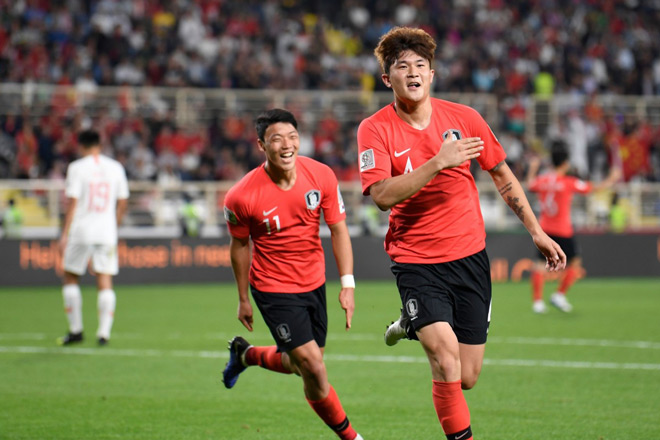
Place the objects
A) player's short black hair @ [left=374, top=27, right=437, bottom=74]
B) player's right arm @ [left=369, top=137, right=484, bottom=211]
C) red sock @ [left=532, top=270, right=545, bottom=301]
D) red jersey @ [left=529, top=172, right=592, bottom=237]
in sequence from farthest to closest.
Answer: red sock @ [left=532, top=270, right=545, bottom=301]
red jersey @ [left=529, top=172, right=592, bottom=237]
player's short black hair @ [left=374, top=27, right=437, bottom=74]
player's right arm @ [left=369, top=137, right=484, bottom=211]

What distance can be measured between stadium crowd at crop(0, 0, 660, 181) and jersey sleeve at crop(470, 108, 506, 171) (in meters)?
16.6

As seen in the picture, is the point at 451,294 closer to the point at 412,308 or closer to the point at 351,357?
the point at 412,308

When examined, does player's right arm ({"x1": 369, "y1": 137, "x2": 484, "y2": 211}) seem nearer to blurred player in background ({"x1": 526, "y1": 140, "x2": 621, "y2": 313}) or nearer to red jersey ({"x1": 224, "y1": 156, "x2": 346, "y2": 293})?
red jersey ({"x1": 224, "y1": 156, "x2": 346, "y2": 293})

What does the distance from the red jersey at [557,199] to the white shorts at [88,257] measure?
21.8ft

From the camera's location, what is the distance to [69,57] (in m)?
23.5

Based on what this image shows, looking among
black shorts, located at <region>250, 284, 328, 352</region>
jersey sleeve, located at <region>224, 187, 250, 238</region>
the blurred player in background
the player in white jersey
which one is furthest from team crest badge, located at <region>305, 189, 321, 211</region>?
the blurred player in background

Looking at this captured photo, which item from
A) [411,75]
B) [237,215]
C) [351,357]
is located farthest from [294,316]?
[351,357]

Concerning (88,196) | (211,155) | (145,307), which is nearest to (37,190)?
(211,155)

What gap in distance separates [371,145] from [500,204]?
1713cm

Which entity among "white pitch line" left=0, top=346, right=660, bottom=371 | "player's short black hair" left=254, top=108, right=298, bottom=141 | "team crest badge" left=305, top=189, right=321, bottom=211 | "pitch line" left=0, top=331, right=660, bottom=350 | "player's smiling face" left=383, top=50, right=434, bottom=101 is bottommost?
"pitch line" left=0, top=331, right=660, bottom=350

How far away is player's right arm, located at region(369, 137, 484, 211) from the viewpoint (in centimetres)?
490

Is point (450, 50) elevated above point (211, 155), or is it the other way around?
point (450, 50)

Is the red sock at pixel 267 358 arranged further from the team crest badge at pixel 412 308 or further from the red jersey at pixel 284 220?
the team crest badge at pixel 412 308

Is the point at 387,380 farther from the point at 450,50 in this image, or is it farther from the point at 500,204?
the point at 450,50
